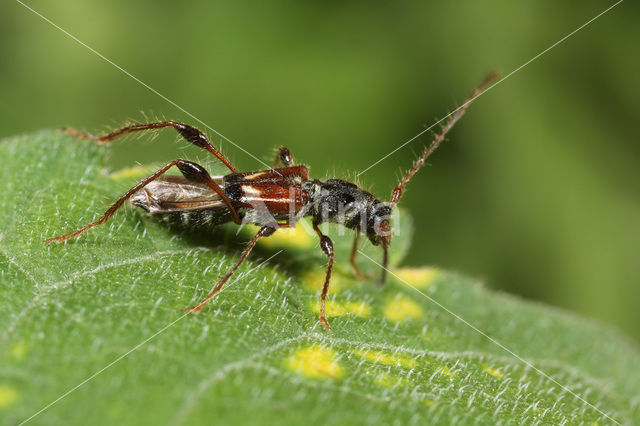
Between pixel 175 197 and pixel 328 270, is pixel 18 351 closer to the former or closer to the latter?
pixel 175 197

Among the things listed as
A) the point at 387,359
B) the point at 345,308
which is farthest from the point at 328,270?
the point at 387,359

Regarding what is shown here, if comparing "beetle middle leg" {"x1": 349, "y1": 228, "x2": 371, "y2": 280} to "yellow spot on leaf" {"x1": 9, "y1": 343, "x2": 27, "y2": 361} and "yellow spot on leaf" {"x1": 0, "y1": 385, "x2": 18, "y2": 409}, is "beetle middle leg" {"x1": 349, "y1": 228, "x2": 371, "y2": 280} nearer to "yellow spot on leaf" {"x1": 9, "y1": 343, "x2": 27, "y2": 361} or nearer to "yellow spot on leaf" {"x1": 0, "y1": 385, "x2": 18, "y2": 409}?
"yellow spot on leaf" {"x1": 9, "y1": 343, "x2": 27, "y2": 361}

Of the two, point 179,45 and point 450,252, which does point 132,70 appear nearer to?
point 179,45

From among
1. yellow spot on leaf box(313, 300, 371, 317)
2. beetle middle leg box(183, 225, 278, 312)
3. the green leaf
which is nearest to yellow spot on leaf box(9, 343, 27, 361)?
the green leaf

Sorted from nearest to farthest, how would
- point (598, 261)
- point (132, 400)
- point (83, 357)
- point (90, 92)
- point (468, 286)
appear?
point (132, 400), point (83, 357), point (468, 286), point (598, 261), point (90, 92)

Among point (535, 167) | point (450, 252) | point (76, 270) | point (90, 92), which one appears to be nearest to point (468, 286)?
point (450, 252)

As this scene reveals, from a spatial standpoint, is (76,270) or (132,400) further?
(76,270)
